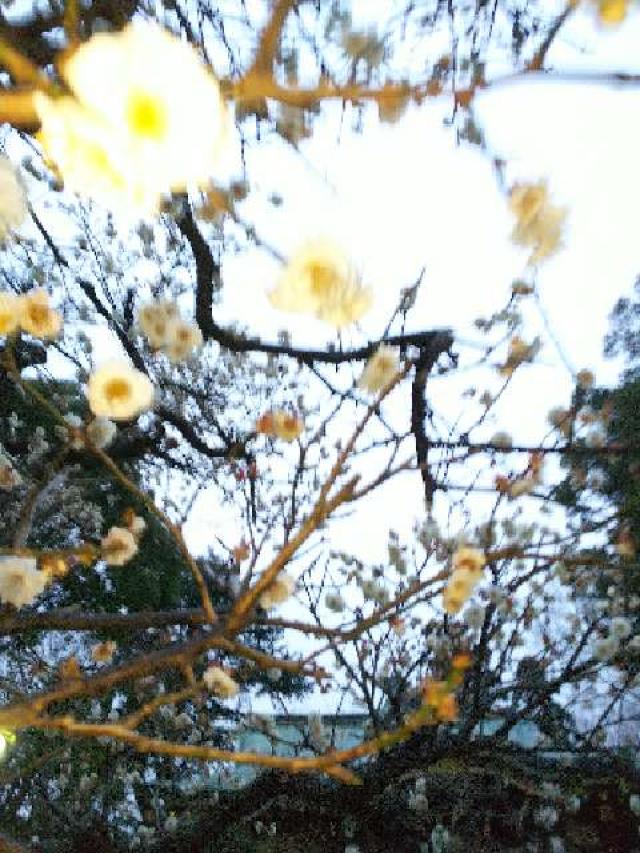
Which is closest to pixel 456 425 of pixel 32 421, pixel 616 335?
pixel 32 421

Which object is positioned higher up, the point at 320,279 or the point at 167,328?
the point at 167,328

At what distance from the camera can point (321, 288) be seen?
52.8 inches

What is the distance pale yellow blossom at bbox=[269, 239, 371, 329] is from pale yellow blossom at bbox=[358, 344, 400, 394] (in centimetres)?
104

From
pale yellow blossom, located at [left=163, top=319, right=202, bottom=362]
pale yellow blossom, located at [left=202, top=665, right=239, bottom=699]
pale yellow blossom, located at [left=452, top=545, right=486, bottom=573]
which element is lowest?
pale yellow blossom, located at [left=202, top=665, right=239, bottom=699]

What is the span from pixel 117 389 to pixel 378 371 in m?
0.86

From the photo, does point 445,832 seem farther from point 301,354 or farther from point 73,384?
point 73,384

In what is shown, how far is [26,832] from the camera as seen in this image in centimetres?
732

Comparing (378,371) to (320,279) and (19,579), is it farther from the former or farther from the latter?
(19,579)

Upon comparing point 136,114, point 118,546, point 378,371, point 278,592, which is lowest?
point 136,114

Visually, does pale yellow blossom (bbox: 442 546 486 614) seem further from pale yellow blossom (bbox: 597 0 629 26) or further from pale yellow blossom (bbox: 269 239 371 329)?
pale yellow blossom (bbox: 597 0 629 26)

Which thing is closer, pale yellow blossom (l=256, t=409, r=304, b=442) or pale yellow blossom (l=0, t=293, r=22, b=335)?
pale yellow blossom (l=0, t=293, r=22, b=335)

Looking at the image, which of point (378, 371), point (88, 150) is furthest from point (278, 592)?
point (88, 150)

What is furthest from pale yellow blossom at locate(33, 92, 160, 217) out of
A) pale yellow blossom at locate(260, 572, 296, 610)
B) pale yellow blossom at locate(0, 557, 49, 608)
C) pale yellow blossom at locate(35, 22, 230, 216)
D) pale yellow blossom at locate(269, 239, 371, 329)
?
pale yellow blossom at locate(260, 572, 296, 610)

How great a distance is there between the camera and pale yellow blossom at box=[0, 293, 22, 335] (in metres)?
1.86
